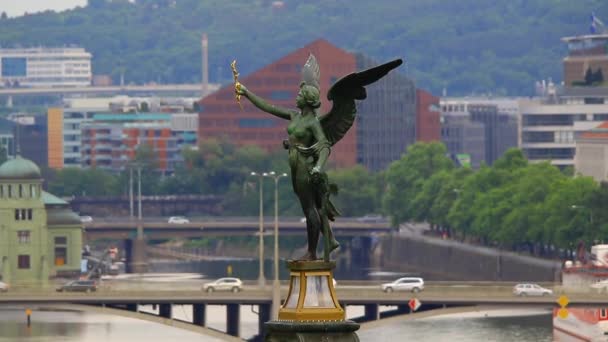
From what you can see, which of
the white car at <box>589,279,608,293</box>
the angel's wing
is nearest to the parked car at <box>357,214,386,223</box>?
the white car at <box>589,279,608,293</box>

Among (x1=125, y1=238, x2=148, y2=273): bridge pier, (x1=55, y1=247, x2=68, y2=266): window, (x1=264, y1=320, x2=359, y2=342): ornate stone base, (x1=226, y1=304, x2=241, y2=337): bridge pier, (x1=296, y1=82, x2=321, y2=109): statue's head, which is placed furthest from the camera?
(x1=125, y1=238, x2=148, y2=273): bridge pier

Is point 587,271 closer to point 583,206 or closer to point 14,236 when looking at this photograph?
point 583,206

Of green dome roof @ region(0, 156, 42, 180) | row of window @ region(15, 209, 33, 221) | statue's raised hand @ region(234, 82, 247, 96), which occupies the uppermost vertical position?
statue's raised hand @ region(234, 82, 247, 96)

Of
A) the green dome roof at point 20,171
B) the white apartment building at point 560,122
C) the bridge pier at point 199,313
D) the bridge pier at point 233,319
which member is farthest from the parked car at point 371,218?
the bridge pier at point 233,319

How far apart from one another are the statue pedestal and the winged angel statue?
0.10 m

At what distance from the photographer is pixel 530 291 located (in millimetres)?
92250

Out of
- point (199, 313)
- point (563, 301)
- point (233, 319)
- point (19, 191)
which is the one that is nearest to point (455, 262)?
point (19, 191)

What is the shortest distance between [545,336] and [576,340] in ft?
10.9

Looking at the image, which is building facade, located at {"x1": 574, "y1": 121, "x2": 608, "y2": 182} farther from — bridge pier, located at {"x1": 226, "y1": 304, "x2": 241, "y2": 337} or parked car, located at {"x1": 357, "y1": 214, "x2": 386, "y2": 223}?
bridge pier, located at {"x1": 226, "y1": 304, "x2": 241, "y2": 337}

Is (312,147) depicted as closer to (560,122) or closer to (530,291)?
(530,291)

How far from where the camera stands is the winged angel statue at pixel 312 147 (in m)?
16.4

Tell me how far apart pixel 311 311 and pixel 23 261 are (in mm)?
113057

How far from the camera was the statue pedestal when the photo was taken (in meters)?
16.2

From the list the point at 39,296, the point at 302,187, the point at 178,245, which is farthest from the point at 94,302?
the point at 178,245
